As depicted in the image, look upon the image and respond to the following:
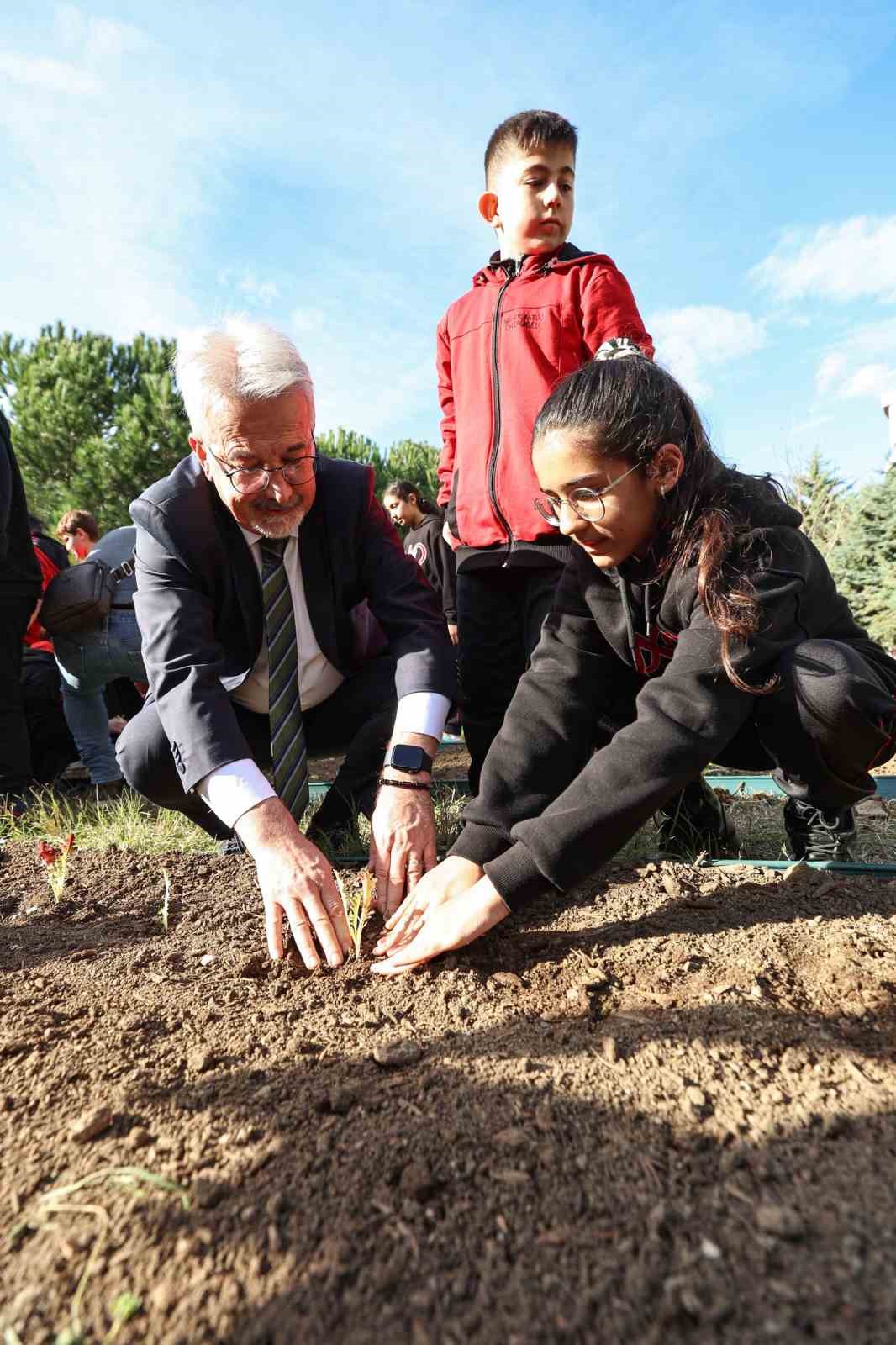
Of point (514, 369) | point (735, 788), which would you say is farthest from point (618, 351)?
point (735, 788)

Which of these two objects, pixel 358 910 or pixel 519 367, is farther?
pixel 519 367

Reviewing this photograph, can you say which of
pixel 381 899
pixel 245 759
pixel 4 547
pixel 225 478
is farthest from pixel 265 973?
pixel 4 547

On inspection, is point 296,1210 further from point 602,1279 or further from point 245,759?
point 245,759

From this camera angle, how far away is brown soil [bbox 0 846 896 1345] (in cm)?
95

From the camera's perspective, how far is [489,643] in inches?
122

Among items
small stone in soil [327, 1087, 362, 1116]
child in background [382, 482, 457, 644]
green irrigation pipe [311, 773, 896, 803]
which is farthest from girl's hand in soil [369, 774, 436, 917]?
child in background [382, 482, 457, 644]

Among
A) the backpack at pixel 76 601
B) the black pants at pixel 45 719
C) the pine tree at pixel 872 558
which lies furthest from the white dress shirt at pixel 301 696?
the pine tree at pixel 872 558

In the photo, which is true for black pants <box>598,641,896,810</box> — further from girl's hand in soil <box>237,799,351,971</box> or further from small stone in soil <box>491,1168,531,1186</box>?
small stone in soil <box>491,1168,531,1186</box>

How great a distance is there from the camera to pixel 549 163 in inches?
113

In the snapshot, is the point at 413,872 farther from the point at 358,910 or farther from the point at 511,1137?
the point at 511,1137

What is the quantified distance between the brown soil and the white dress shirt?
0.39 meters

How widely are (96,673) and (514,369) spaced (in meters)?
2.64

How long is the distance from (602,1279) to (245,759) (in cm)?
137

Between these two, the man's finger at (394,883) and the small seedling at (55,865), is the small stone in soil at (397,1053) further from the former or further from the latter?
the small seedling at (55,865)
